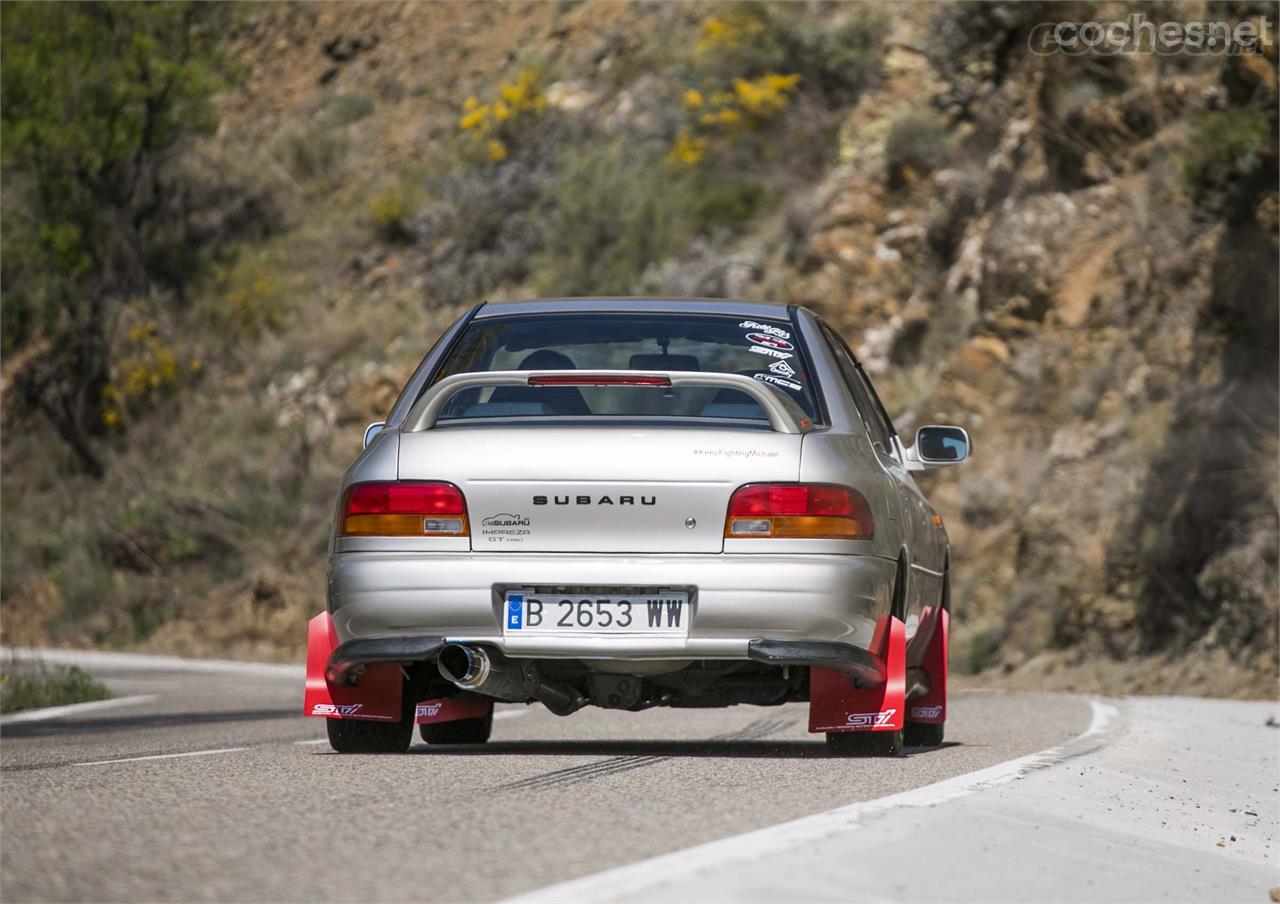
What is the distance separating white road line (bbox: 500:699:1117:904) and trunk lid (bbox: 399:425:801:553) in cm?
131

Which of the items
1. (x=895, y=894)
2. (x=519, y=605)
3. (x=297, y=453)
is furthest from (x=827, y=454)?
(x=297, y=453)

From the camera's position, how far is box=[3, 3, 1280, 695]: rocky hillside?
64.3 feet

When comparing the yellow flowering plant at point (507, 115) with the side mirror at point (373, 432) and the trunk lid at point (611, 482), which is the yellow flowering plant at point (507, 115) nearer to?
the side mirror at point (373, 432)

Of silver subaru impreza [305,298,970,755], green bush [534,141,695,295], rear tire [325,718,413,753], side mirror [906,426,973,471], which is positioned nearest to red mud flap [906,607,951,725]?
side mirror [906,426,973,471]

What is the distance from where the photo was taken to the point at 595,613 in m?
7.43

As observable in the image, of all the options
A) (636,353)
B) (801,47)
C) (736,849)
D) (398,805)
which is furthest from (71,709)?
(801,47)

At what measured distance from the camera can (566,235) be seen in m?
34.8

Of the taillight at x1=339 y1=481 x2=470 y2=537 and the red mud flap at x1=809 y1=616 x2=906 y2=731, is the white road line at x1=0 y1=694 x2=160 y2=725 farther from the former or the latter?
the red mud flap at x1=809 y1=616 x2=906 y2=731

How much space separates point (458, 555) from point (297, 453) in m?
26.1

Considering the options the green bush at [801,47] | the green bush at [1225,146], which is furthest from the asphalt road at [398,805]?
the green bush at [801,47]

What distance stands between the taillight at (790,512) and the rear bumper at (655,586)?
0.09 meters

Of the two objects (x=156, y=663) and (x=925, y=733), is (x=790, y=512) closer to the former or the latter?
(x=925, y=733)

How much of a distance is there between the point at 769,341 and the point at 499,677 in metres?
1.87

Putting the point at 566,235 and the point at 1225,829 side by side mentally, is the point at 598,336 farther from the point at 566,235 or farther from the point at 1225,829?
the point at 566,235
